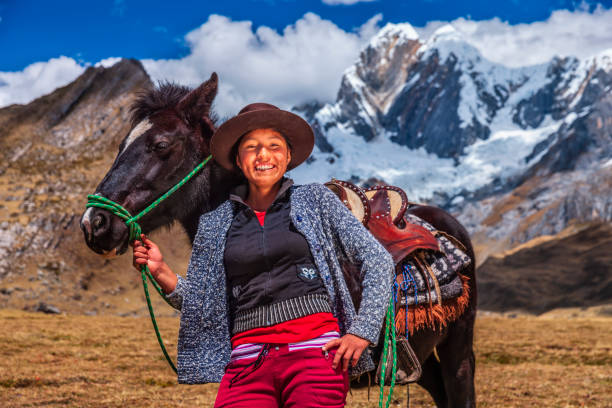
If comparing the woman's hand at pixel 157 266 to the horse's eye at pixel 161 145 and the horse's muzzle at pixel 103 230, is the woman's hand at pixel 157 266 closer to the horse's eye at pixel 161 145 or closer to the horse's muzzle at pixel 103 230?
the horse's muzzle at pixel 103 230

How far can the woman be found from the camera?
2289 mm

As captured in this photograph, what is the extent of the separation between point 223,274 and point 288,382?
0.63 m

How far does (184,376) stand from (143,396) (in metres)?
6.13

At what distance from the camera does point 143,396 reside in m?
8.08

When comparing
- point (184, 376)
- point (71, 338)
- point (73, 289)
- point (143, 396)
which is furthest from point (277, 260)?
point (73, 289)

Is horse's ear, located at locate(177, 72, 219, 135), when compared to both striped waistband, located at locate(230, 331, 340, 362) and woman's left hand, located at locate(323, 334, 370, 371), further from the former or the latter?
woman's left hand, located at locate(323, 334, 370, 371)

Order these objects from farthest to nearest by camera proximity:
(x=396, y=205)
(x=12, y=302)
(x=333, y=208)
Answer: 1. (x=12, y=302)
2. (x=396, y=205)
3. (x=333, y=208)

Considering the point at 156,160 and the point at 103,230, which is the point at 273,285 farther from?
the point at 156,160

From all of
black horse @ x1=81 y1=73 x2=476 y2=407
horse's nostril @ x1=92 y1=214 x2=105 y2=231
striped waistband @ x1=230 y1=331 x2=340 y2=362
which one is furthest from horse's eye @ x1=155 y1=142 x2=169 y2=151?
striped waistband @ x1=230 y1=331 x2=340 y2=362

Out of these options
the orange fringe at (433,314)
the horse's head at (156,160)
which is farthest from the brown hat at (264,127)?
the orange fringe at (433,314)

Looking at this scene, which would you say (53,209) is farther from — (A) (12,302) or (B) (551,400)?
(B) (551,400)

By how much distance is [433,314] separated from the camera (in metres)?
4.00

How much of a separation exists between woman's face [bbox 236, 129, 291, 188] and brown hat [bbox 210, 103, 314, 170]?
0.05m

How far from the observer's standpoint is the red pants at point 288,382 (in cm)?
223
